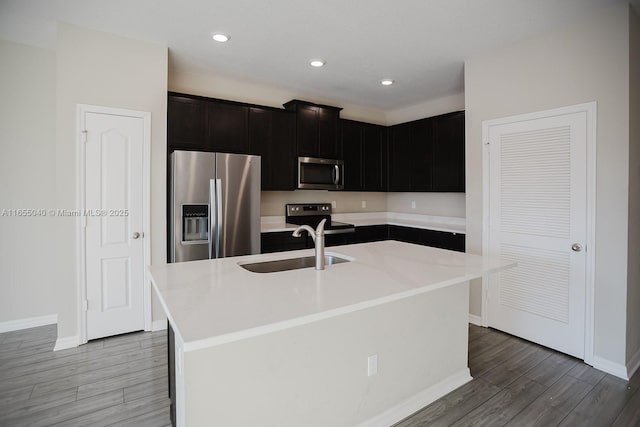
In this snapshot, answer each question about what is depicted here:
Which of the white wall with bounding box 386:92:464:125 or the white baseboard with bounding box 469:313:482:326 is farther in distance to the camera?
the white wall with bounding box 386:92:464:125

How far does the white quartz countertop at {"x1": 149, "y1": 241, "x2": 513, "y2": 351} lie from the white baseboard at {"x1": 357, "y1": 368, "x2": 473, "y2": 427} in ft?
2.64

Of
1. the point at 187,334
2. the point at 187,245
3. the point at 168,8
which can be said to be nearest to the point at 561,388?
the point at 187,334

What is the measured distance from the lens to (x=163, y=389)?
2287mm

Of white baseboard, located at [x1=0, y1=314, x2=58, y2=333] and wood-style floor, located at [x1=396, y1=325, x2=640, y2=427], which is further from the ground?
white baseboard, located at [x1=0, y1=314, x2=58, y2=333]

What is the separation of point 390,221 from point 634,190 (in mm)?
3381

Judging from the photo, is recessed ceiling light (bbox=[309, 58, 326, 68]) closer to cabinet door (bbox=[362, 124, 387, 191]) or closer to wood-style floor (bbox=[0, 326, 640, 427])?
cabinet door (bbox=[362, 124, 387, 191])

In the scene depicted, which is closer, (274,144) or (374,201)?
(274,144)

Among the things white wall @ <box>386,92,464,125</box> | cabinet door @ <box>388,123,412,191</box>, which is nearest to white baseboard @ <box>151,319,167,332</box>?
cabinet door @ <box>388,123,412,191</box>

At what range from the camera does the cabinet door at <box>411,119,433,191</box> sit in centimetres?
452

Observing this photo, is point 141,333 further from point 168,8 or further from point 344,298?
point 168,8

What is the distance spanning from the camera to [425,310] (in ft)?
6.96

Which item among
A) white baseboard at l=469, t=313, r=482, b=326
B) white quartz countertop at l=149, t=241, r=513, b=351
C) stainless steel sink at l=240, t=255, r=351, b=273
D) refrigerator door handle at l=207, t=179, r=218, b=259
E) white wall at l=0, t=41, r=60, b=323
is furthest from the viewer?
white baseboard at l=469, t=313, r=482, b=326

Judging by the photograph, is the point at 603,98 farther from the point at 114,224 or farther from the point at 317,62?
the point at 114,224

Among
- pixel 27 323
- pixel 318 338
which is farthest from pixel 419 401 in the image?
pixel 27 323
